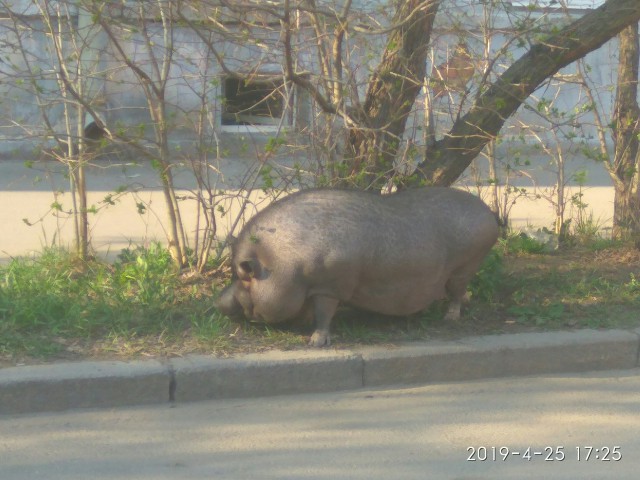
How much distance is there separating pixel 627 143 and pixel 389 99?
2.43 m

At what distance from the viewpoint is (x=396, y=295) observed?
16.4 ft

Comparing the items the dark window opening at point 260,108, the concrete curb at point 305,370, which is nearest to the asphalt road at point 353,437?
the concrete curb at point 305,370

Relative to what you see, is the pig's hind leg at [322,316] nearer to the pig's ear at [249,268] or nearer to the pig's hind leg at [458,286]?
the pig's ear at [249,268]

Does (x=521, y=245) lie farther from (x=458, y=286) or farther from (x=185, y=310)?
(x=185, y=310)

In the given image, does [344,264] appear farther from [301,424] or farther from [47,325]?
[47,325]

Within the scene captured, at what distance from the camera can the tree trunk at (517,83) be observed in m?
5.77

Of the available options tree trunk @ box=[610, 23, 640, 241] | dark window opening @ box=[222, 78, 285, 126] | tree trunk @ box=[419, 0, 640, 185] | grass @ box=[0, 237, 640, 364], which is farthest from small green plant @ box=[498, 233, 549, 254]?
dark window opening @ box=[222, 78, 285, 126]

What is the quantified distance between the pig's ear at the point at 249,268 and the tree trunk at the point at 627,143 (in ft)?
11.9

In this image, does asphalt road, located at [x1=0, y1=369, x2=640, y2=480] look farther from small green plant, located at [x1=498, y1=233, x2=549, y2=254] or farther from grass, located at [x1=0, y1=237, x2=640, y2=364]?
small green plant, located at [x1=498, y1=233, x2=549, y2=254]

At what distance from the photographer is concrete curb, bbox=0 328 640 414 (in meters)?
4.36

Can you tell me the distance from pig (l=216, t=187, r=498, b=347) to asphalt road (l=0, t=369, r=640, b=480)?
512mm

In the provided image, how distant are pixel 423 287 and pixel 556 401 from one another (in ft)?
3.07

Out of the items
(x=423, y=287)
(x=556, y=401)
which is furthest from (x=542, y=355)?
(x=423, y=287)

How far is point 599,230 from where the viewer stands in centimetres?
780
